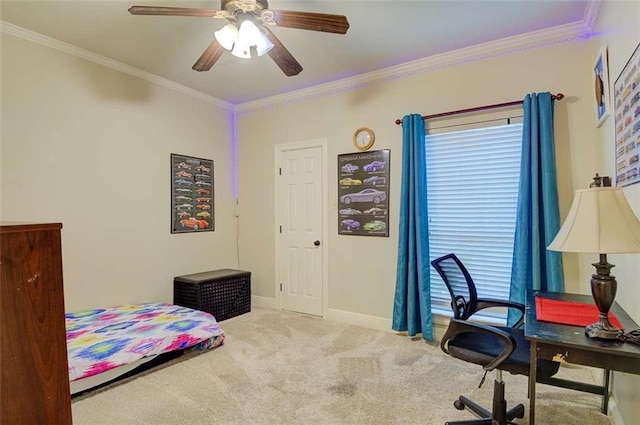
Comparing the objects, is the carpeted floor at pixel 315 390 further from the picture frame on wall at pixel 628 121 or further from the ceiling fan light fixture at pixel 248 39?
the ceiling fan light fixture at pixel 248 39

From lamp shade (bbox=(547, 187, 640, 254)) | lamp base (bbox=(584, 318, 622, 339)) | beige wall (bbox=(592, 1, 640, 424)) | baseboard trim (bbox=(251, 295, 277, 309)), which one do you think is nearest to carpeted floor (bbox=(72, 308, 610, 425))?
beige wall (bbox=(592, 1, 640, 424))

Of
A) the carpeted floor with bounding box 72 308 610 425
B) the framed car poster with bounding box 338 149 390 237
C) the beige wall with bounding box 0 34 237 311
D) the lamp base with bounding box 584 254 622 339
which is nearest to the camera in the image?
the lamp base with bounding box 584 254 622 339

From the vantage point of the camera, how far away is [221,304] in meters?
3.94

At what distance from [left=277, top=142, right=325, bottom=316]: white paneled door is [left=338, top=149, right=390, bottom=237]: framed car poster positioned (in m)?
0.30

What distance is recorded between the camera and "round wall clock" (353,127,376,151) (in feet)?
12.0

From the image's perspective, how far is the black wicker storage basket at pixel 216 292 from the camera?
3761 millimetres

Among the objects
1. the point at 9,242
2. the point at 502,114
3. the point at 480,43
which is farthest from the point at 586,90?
the point at 9,242

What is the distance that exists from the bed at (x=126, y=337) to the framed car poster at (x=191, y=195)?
1.02 meters

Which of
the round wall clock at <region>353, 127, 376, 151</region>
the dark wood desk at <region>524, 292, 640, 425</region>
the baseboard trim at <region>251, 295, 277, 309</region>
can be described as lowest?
the baseboard trim at <region>251, 295, 277, 309</region>

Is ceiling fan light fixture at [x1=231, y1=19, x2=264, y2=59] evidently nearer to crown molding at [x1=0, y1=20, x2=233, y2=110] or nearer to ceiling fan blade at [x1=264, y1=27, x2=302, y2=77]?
ceiling fan blade at [x1=264, y1=27, x2=302, y2=77]

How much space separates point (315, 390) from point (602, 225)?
1939 millimetres

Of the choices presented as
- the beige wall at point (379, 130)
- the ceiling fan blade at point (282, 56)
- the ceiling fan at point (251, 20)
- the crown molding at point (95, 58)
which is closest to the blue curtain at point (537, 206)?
the beige wall at point (379, 130)

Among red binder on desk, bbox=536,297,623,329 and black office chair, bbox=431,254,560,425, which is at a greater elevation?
red binder on desk, bbox=536,297,623,329

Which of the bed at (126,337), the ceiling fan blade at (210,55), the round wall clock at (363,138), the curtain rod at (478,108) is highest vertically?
the ceiling fan blade at (210,55)
